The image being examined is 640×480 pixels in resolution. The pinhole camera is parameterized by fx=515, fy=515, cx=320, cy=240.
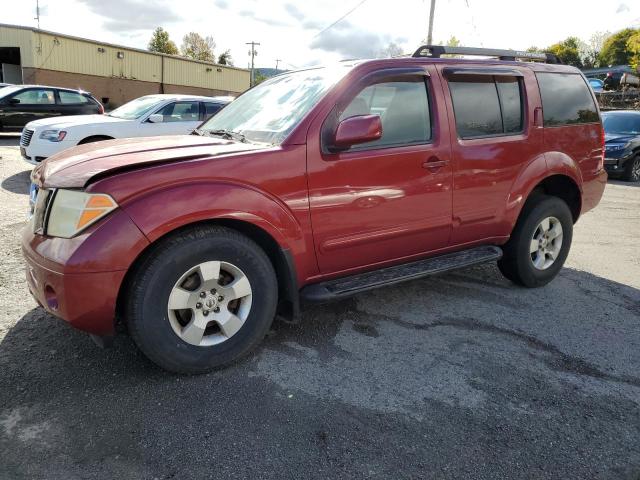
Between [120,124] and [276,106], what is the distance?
653cm

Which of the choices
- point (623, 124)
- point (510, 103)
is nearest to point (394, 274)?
point (510, 103)

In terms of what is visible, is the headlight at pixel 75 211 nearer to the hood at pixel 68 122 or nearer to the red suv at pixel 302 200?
the red suv at pixel 302 200

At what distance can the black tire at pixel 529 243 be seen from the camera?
436 cm

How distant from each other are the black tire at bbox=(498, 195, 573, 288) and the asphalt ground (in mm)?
375

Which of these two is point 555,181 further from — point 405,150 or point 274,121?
point 274,121

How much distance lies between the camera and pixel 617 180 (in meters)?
12.7

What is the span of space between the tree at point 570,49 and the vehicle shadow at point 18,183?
82607 mm

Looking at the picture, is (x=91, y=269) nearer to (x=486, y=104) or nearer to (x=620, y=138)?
(x=486, y=104)

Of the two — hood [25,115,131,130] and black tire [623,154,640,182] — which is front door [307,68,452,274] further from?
black tire [623,154,640,182]

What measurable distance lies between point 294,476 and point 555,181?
3647 millimetres

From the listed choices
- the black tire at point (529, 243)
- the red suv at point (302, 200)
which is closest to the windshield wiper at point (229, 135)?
the red suv at point (302, 200)

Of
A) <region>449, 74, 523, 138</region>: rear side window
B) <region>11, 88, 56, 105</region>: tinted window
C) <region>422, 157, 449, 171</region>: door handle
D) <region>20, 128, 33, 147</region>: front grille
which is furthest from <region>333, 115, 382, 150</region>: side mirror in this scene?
<region>11, 88, 56, 105</region>: tinted window

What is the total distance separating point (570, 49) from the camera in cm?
7850

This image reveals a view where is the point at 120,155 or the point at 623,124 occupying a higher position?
the point at 623,124
